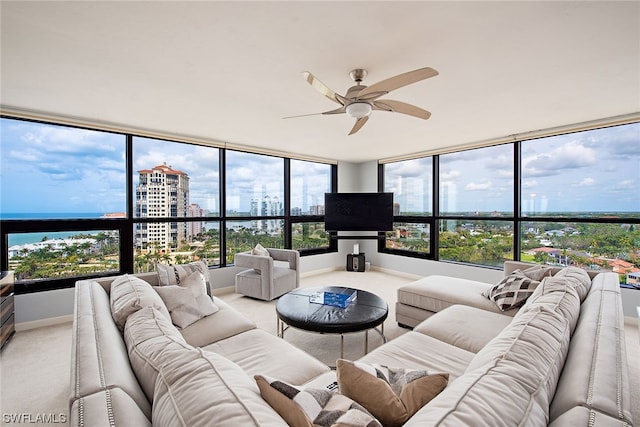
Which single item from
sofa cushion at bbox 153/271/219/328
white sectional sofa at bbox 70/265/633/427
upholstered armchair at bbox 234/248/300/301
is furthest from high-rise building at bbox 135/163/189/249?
white sectional sofa at bbox 70/265/633/427

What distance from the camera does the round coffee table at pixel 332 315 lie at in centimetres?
234

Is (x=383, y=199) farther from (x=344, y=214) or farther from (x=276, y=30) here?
(x=276, y=30)

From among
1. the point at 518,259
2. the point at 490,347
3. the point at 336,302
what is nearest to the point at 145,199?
the point at 336,302

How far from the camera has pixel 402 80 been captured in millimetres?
1813

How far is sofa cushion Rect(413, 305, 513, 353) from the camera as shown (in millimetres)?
2020

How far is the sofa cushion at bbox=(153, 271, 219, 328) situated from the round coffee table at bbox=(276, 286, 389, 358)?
646 mm

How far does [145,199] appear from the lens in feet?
13.1

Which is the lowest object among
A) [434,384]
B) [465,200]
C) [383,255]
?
[383,255]

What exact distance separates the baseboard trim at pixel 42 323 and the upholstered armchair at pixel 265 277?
1945mm

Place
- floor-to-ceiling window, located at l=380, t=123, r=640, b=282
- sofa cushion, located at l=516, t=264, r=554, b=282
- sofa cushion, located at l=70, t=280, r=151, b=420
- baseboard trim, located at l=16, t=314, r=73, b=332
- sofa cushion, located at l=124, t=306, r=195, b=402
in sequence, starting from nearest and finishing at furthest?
sofa cushion, located at l=70, t=280, r=151, b=420 → sofa cushion, located at l=124, t=306, r=195, b=402 → sofa cushion, located at l=516, t=264, r=554, b=282 → baseboard trim, located at l=16, t=314, r=73, b=332 → floor-to-ceiling window, located at l=380, t=123, r=640, b=282

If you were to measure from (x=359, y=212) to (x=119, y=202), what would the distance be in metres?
3.76

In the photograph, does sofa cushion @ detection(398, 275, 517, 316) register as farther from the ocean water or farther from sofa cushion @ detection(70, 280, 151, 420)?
the ocean water

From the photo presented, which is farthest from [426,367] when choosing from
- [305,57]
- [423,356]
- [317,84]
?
[305,57]

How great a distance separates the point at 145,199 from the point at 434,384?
13.6ft
